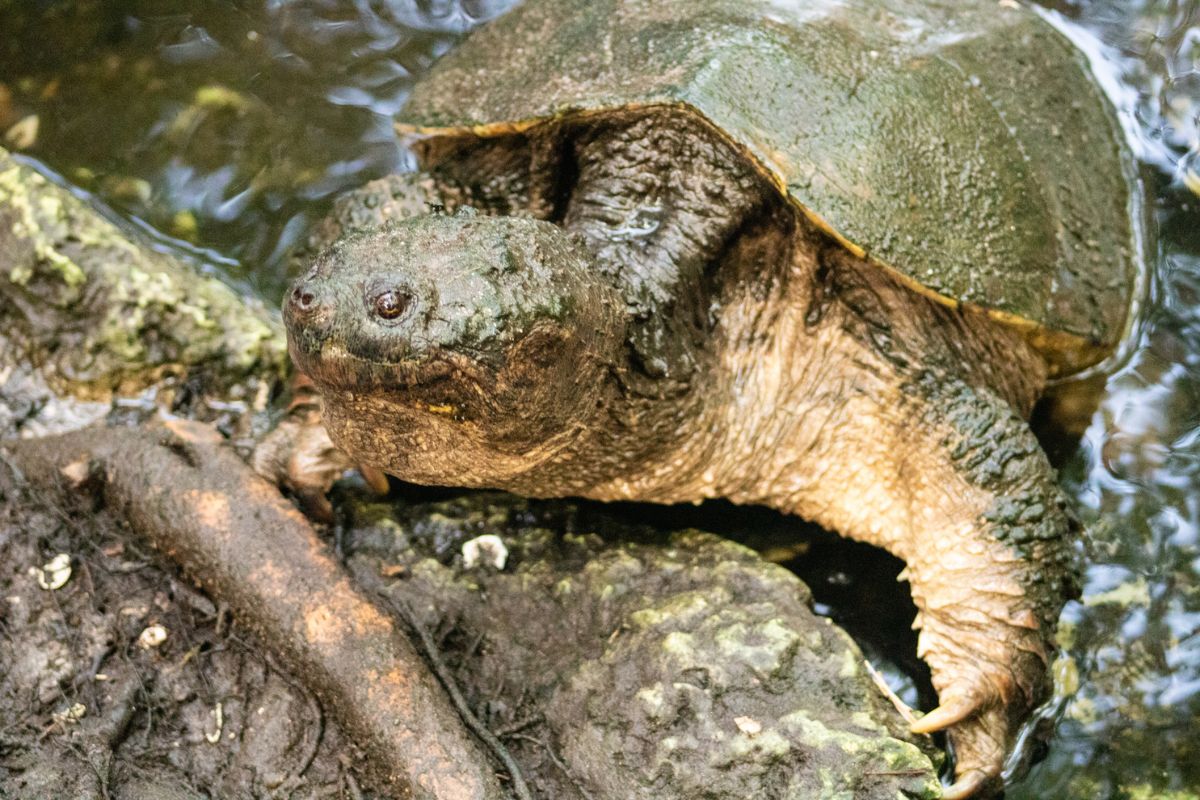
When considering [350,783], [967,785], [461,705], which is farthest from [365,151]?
[967,785]

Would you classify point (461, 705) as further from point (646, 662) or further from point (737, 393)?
point (737, 393)

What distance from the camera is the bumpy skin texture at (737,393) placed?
217cm

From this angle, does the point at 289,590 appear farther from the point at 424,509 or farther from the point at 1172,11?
the point at 1172,11

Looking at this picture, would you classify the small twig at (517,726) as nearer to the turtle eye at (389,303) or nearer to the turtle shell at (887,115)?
the turtle eye at (389,303)

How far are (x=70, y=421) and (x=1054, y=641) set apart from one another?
9.30ft

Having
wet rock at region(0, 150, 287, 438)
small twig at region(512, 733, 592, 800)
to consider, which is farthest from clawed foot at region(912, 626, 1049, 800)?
wet rock at region(0, 150, 287, 438)

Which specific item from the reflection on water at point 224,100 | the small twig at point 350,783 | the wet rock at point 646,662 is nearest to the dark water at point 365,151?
the reflection on water at point 224,100

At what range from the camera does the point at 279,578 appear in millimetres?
2432

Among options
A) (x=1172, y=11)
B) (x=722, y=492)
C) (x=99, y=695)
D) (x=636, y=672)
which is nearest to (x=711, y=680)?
(x=636, y=672)

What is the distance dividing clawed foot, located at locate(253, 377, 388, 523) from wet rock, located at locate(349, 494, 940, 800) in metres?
0.13

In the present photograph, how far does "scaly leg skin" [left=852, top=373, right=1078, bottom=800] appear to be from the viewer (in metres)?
2.63

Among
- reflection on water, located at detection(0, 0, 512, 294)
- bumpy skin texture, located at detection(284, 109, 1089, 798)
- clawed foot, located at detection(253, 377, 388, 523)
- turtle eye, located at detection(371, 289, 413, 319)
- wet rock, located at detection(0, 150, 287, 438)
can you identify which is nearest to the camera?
turtle eye, located at detection(371, 289, 413, 319)

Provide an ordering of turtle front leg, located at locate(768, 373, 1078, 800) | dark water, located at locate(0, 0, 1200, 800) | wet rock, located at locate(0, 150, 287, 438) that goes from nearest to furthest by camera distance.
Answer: turtle front leg, located at locate(768, 373, 1078, 800), dark water, located at locate(0, 0, 1200, 800), wet rock, located at locate(0, 150, 287, 438)

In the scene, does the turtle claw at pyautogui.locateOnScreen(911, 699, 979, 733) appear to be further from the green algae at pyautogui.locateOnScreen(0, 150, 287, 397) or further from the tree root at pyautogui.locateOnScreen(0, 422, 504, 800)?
the green algae at pyautogui.locateOnScreen(0, 150, 287, 397)
